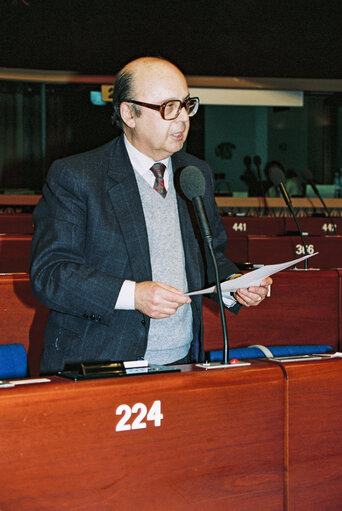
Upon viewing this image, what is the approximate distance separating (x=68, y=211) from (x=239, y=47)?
8.60 metres

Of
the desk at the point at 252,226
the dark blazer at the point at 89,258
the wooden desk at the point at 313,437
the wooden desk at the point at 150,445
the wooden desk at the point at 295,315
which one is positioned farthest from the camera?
the desk at the point at 252,226

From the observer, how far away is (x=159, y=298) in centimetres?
149

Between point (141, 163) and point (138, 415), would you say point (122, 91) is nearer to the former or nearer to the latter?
point (141, 163)

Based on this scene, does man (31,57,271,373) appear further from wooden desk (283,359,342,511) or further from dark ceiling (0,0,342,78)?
dark ceiling (0,0,342,78)

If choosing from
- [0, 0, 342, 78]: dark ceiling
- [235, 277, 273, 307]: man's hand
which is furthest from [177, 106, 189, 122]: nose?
[0, 0, 342, 78]: dark ceiling

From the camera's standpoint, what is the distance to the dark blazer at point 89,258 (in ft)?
5.34

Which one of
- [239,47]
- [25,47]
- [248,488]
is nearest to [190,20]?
[239,47]

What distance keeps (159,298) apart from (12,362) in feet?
1.45

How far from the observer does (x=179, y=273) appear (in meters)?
1.81

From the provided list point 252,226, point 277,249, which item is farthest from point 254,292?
point 252,226

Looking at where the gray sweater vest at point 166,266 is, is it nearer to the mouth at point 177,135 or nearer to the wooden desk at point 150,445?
the mouth at point 177,135

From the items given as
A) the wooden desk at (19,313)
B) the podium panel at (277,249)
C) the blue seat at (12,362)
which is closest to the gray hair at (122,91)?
the blue seat at (12,362)

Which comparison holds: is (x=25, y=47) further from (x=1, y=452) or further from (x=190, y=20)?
(x=1, y=452)

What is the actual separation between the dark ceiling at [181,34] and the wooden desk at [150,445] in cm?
861
